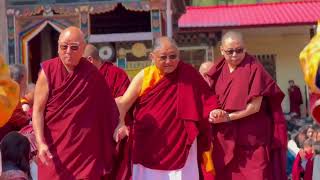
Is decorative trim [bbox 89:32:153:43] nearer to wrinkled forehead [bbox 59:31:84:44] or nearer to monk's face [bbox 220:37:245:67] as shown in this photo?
monk's face [bbox 220:37:245:67]

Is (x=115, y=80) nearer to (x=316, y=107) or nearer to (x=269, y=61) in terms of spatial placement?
(x=316, y=107)

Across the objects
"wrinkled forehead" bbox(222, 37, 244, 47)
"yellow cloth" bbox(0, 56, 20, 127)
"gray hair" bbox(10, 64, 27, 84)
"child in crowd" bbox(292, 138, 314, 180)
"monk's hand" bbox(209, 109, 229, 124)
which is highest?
"wrinkled forehead" bbox(222, 37, 244, 47)

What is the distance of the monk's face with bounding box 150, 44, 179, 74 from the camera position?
504 centimetres

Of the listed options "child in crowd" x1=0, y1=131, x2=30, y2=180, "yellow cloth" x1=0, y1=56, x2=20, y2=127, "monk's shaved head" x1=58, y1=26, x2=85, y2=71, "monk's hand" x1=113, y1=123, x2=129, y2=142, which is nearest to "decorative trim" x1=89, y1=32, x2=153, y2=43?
"monk's hand" x1=113, y1=123, x2=129, y2=142

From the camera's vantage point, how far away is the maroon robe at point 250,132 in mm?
5395

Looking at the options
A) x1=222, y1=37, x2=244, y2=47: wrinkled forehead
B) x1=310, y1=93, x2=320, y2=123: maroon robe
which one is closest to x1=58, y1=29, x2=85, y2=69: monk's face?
x1=222, y1=37, x2=244, y2=47: wrinkled forehead

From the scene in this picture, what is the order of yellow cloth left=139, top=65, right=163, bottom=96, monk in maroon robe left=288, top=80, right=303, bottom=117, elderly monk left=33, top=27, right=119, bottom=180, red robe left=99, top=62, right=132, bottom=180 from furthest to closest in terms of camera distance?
1. monk in maroon robe left=288, top=80, right=303, bottom=117
2. red robe left=99, top=62, right=132, bottom=180
3. yellow cloth left=139, top=65, right=163, bottom=96
4. elderly monk left=33, top=27, right=119, bottom=180

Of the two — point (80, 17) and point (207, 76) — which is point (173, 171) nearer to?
point (207, 76)

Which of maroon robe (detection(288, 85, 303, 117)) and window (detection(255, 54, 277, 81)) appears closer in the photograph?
maroon robe (detection(288, 85, 303, 117))

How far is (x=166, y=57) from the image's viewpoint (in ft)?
16.6

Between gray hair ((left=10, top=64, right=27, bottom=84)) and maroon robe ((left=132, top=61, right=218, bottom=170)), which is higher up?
gray hair ((left=10, top=64, right=27, bottom=84))

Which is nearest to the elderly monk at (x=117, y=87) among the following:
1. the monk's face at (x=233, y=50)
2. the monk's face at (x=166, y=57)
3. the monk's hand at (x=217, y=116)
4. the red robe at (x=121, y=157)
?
the red robe at (x=121, y=157)

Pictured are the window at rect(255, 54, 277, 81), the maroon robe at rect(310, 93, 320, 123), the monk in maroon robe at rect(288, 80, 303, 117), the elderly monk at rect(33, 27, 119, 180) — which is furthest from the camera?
the window at rect(255, 54, 277, 81)

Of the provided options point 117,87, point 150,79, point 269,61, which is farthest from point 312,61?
point 269,61
